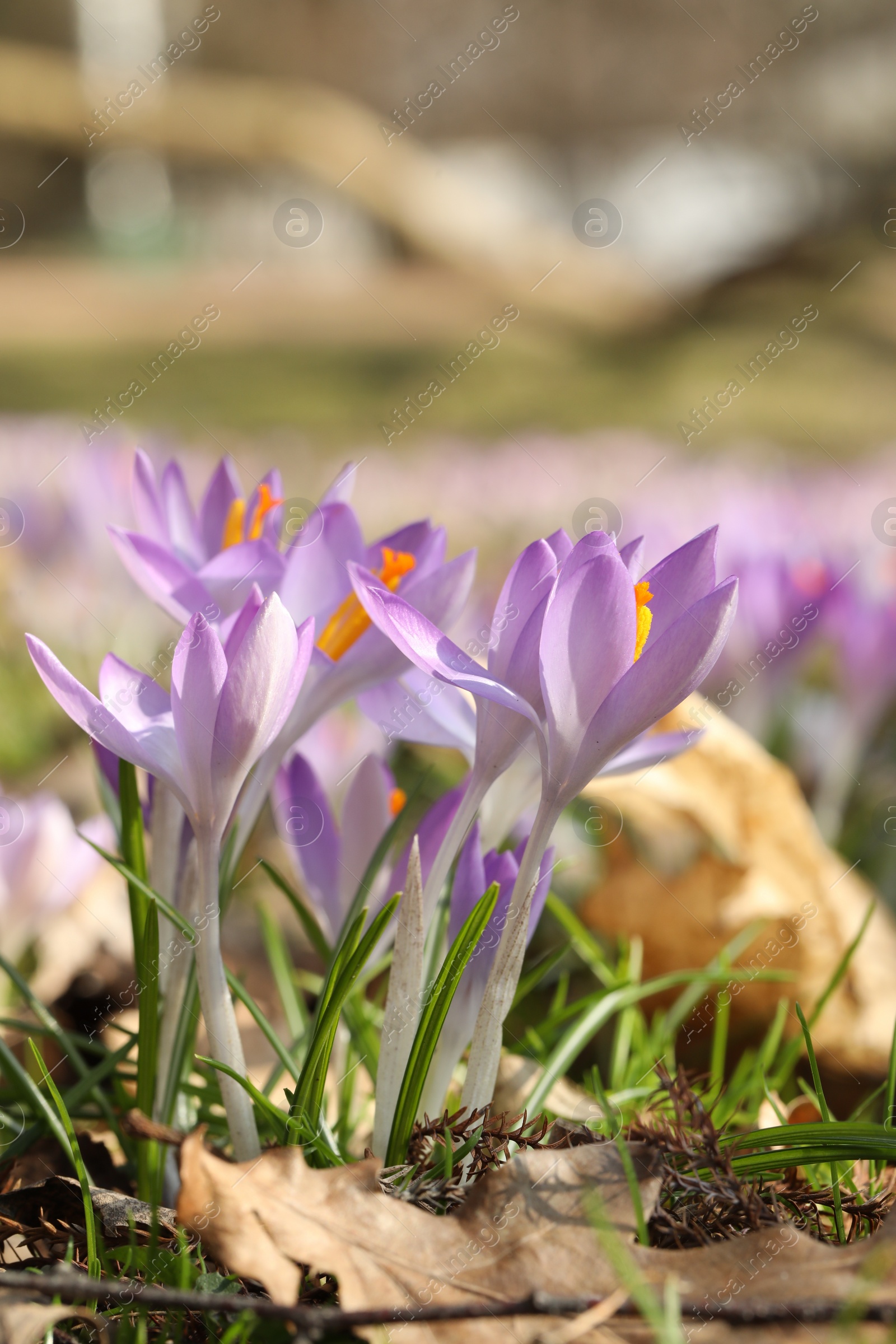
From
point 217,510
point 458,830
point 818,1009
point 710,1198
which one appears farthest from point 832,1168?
point 217,510

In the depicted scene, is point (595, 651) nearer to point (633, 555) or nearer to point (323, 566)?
point (633, 555)

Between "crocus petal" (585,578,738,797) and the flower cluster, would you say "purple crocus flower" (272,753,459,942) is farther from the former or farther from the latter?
"crocus petal" (585,578,738,797)

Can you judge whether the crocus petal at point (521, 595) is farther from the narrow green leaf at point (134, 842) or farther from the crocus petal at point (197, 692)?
the narrow green leaf at point (134, 842)

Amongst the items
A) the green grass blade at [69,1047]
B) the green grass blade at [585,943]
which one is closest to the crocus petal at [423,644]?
the green grass blade at [69,1047]

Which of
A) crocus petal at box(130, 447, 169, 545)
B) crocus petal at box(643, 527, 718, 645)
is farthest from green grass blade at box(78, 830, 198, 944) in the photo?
crocus petal at box(643, 527, 718, 645)

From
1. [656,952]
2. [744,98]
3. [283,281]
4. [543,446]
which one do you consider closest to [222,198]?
[283,281]

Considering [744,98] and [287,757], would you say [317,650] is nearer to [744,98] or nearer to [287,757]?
[287,757]

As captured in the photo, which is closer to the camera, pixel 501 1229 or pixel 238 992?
pixel 501 1229
